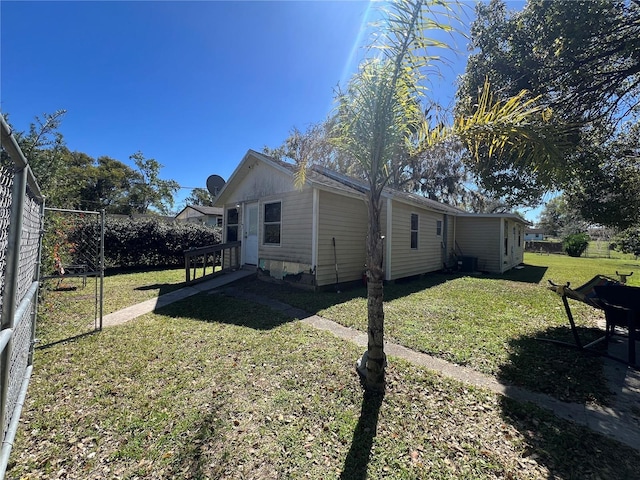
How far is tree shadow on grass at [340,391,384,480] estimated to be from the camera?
2047mm

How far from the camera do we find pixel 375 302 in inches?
115

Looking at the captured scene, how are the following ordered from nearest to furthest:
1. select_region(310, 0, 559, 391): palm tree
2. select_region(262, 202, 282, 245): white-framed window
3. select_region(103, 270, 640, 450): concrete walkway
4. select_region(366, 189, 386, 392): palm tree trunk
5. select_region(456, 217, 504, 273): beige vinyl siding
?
select_region(103, 270, 640, 450): concrete walkway
select_region(310, 0, 559, 391): palm tree
select_region(366, 189, 386, 392): palm tree trunk
select_region(262, 202, 282, 245): white-framed window
select_region(456, 217, 504, 273): beige vinyl siding

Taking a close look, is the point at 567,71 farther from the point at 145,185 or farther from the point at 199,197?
the point at 199,197

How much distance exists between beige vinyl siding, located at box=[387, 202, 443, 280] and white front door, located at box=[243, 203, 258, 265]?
190 inches

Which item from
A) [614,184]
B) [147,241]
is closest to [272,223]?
[147,241]

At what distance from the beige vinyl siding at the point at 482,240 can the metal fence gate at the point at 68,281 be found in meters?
14.8

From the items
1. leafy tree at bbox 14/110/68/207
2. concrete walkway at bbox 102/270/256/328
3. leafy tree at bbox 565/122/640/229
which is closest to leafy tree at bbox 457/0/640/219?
leafy tree at bbox 565/122/640/229

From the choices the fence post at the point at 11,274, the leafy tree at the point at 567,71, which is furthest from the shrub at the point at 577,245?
the fence post at the point at 11,274

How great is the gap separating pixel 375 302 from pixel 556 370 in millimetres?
2689

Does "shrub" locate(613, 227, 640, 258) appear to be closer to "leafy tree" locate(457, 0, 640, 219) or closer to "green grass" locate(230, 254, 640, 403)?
"green grass" locate(230, 254, 640, 403)

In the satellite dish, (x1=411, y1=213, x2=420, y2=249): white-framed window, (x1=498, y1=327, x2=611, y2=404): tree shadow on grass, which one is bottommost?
(x1=498, y1=327, x2=611, y2=404): tree shadow on grass

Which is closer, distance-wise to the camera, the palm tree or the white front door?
the palm tree

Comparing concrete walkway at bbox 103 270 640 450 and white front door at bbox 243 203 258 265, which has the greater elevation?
white front door at bbox 243 203 258 265

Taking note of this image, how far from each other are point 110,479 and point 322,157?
391 cm
